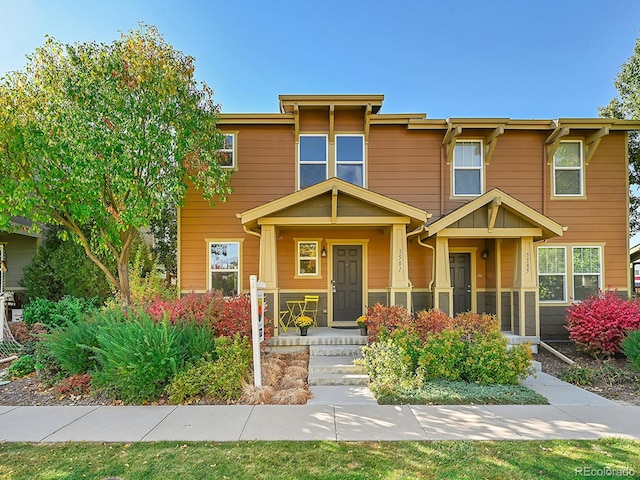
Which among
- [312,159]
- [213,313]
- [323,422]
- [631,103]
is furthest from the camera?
[631,103]

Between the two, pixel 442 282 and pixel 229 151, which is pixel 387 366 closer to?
pixel 442 282

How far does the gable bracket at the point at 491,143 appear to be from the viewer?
9.47m

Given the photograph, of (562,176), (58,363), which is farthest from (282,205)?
(562,176)

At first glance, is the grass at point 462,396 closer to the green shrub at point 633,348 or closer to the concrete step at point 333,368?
the concrete step at point 333,368

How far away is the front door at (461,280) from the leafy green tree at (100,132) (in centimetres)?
731

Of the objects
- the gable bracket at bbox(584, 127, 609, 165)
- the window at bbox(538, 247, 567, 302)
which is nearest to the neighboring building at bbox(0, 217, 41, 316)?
the window at bbox(538, 247, 567, 302)

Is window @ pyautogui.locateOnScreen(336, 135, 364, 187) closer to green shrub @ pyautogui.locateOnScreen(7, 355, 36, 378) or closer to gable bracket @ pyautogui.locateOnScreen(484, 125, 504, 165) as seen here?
gable bracket @ pyautogui.locateOnScreen(484, 125, 504, 165)

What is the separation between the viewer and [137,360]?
538 centimetres

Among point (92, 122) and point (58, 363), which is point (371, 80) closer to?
point (92, 122)

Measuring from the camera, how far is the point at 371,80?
35.9 feet

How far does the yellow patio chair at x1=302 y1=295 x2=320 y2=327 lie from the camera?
949cm

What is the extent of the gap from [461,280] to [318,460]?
25.6ft

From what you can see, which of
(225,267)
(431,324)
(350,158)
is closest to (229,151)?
(225,267)

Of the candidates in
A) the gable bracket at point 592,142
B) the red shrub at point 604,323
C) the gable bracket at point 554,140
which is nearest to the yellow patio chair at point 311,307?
the red shrub at point 604,323
